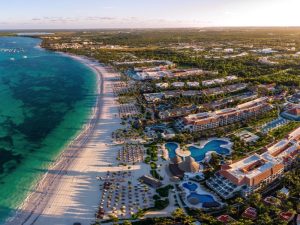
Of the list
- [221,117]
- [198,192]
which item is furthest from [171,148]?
[221,117]

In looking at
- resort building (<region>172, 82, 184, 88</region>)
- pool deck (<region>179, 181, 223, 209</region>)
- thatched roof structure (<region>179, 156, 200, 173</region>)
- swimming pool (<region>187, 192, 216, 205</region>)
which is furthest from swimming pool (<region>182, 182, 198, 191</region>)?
resort building (<region>172, 82, 184, 88</region>)

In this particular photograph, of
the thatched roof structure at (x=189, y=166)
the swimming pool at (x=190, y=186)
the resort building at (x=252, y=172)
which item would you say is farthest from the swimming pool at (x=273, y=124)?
the swimming pool at (x=190, y=186)

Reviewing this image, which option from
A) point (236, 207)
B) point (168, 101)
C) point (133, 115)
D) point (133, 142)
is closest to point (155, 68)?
point (168, 101)

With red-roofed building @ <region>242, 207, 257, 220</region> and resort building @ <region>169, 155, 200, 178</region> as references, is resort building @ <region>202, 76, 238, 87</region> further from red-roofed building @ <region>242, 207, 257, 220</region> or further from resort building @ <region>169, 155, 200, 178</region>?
red-roofed building @ <region>242, 207, 257, 220</region>

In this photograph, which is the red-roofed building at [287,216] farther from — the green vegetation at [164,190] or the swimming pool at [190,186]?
the green vegetation at [164,190]

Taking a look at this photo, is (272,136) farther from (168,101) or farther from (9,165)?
(9,165)
